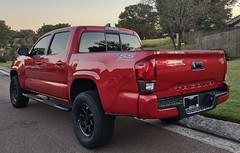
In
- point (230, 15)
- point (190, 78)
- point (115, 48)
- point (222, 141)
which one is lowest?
point (222, 141)

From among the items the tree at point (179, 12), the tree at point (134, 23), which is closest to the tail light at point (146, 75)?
the tree at point (179, 12)

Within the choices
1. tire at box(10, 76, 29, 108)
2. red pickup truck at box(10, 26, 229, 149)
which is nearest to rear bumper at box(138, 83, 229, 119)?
red pickup truck at box(10, 26, 229, 149)

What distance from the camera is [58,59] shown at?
17.0 feet

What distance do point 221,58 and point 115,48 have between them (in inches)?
78.2

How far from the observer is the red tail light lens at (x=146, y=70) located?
11.5 ft

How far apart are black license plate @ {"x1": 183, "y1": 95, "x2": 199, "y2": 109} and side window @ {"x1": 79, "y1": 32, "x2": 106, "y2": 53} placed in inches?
76.7

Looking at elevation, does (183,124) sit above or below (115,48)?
below

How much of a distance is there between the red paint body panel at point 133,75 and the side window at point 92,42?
0.10 m

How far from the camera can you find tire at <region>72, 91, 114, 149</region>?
4.12 m

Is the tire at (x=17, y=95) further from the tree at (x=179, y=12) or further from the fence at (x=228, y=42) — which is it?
the tree at (x=179, y=12)

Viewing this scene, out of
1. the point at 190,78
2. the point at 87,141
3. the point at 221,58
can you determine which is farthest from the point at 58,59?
the point at 221,58

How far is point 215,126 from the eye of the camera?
4.88 metres

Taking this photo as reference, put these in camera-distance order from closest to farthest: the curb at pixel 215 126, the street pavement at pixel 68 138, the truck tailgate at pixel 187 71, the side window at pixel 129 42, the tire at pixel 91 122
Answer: the truck tailgate at pixel 187 71, the tire at pixel 91 122, the street pavement at pixel 68 138, the curb at pixel 215 126, the side window at pixel 129 42

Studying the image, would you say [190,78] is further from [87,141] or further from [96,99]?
[87,141]
